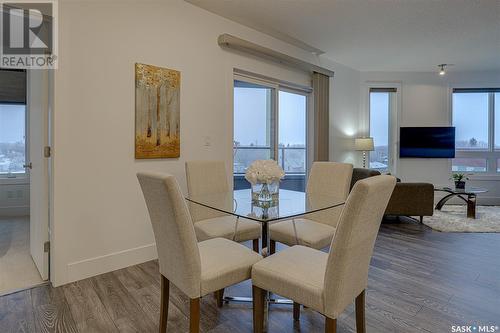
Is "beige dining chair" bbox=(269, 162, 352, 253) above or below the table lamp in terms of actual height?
below

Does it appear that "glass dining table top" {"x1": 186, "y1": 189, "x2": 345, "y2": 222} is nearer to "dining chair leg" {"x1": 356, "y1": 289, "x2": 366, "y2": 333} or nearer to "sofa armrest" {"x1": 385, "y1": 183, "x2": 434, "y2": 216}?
"dining chair leg" {"x1": 356, "y1": 289, "x2": 366, "y2": 333}

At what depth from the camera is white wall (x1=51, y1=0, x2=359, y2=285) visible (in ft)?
7.59

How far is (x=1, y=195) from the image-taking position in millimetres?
4512

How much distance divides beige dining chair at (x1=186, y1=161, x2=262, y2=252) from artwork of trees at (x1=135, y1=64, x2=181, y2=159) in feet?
1.59

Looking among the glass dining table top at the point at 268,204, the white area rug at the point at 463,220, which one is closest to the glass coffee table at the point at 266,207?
the glass dining table top at the point at 268,204

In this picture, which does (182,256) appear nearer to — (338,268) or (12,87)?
(338,268)

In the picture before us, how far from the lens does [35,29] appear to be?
7.73 feet

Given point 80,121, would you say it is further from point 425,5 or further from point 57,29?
point 425,5

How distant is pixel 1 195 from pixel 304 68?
16.7 feet

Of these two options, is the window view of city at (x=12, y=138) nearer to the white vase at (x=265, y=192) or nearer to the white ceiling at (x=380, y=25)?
the white ceiling at (x=380, y=25)

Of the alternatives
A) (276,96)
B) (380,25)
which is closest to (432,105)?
(380,25)

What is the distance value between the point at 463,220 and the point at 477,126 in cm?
267

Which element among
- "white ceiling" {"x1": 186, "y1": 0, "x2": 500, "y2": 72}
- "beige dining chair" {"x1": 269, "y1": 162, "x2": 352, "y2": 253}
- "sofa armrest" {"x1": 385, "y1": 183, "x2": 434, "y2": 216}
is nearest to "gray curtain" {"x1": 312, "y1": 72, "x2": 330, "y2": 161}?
"white ceiling" {"x1": 186, "y1": 0, "x2": 500, "y2": 72}

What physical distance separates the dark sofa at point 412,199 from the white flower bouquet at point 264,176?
2.36 metres
